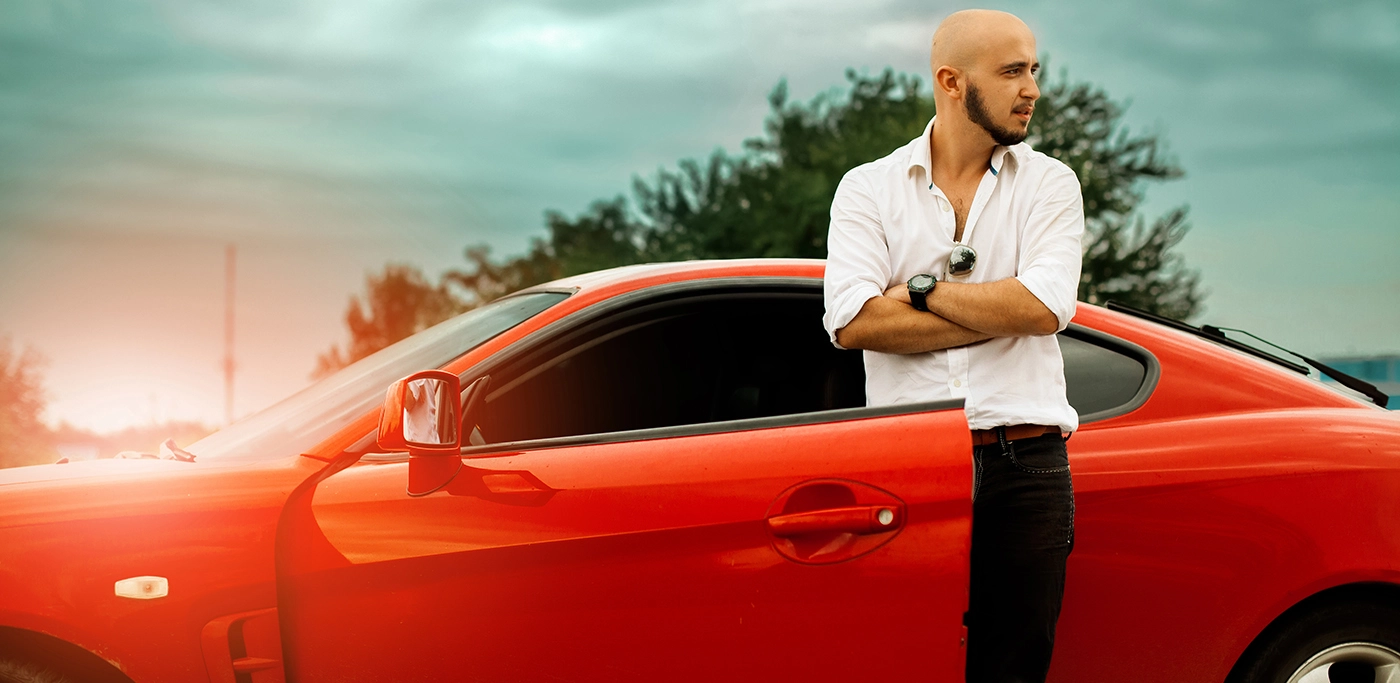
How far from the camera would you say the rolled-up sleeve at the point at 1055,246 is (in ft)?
7.09

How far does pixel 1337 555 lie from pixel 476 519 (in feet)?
6.15

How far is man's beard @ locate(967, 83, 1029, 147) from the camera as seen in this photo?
228cm

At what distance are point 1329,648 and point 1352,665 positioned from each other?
95 millimetres

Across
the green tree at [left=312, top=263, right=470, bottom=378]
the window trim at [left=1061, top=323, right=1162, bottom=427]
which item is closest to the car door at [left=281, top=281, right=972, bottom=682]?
the window trim at [left=1061, top=323, right=1162, bottom=427]

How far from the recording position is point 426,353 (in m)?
2.62

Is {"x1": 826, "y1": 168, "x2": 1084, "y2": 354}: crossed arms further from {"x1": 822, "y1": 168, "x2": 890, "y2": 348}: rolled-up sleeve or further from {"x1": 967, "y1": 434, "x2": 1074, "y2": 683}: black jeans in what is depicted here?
{"x1": 967, "y1": 434, "x2": 1074, "y2": 683}: black jeans

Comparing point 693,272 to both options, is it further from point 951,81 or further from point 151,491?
point 151,491

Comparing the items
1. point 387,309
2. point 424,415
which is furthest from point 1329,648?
point 387,309

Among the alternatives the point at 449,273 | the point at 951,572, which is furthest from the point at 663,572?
the point at 449,273

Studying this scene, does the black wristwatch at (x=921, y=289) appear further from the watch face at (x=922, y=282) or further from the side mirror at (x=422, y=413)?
the side mirror at (x=422, y=413)

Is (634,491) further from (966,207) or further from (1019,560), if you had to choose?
(966,207)

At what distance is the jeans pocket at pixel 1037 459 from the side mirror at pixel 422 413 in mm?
1095

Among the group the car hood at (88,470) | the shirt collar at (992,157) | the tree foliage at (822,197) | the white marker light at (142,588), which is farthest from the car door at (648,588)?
the tree foliage at (822,197)

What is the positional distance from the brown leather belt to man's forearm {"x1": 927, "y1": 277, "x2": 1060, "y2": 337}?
0.62ft
